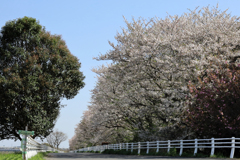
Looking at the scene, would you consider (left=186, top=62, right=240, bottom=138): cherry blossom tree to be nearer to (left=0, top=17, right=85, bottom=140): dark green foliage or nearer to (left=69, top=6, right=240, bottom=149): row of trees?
(left=69, top=6, right=240, bottom=149): row of trees

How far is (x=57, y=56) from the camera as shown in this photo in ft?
95.0

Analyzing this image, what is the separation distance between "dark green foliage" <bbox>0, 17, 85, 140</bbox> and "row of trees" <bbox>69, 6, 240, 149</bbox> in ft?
14.4

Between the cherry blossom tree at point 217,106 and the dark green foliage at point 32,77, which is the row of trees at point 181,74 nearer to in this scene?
the cherry blossom tree at point 217,106

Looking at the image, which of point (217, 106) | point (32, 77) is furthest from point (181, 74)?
point (32, 77)

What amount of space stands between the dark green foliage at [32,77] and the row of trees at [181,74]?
4.39 metres

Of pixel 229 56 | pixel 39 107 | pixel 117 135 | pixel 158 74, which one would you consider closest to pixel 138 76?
pixel 158 74

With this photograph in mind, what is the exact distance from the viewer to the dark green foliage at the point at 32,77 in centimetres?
2683

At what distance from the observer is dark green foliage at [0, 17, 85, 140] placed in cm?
2683

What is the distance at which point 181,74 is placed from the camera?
75.9 feet

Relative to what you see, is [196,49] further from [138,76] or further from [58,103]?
[58,103]

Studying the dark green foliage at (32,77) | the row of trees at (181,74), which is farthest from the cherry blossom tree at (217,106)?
the dark green foliage at (32,77)

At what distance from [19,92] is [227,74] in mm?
17127

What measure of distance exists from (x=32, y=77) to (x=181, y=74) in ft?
42.0

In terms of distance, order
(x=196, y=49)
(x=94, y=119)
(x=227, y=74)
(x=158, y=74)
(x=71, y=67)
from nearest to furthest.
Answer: (x=227, y=74) → (x=196, y=49) → (x=158, y=74) → (x=71, y=67) → (x=94, y=119)
